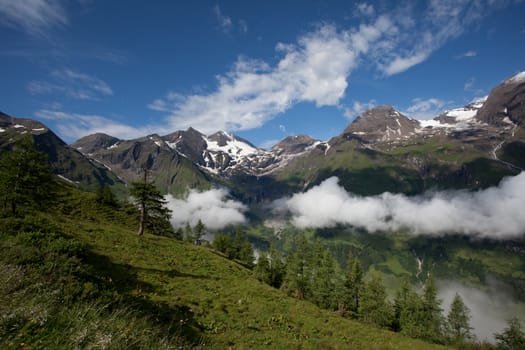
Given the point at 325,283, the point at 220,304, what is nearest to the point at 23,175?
the point at 220,304

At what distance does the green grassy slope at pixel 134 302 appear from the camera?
4934mm

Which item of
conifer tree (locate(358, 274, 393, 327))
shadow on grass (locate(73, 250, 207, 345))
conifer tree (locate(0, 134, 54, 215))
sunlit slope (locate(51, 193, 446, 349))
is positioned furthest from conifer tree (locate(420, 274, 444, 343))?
conifer tree (locate(0, 134, 54, 215))

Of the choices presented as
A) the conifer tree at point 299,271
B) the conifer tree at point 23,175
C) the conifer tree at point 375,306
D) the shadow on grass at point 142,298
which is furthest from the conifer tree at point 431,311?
the conifer tree at point 23,175

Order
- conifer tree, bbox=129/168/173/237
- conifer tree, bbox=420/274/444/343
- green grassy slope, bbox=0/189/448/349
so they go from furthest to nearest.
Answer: conifer tree, bbox=420/274/444/343 < conifer tree, bbox=129/168/173/237 < green grassy slope, bbox=0/189/448/349

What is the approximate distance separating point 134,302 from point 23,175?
24.8 meters

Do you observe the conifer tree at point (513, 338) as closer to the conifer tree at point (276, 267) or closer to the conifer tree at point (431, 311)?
the conifer tree at point (431, 311)

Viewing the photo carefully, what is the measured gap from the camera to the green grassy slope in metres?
4.93

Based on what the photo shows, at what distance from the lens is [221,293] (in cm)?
2241

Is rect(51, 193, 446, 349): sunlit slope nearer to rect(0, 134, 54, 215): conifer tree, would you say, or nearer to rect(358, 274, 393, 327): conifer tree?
rect(0, 134, 54, 215): conifer tree

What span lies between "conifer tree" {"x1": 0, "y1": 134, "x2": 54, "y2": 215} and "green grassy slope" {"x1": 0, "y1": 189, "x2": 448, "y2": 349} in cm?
577

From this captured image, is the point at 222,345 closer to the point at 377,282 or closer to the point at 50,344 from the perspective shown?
the point at 50,344

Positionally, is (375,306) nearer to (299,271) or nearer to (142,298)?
(299,271)

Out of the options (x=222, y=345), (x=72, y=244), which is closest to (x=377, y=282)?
(x=222, y=345)

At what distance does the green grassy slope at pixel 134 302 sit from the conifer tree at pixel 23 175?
577cm
